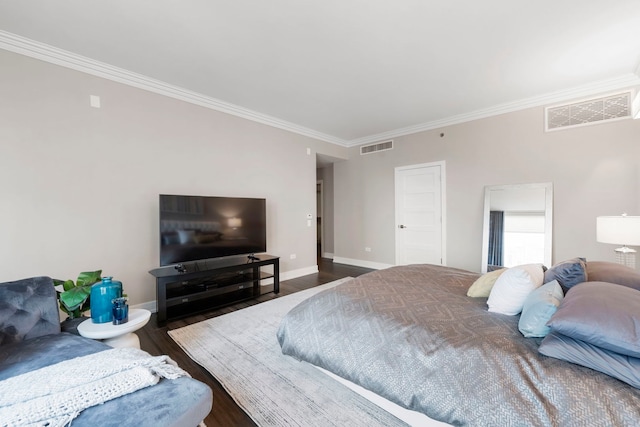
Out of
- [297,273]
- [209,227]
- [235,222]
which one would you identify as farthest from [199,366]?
[297,273]

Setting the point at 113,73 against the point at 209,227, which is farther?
the point at 209,227

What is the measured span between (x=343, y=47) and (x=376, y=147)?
320 centimetres

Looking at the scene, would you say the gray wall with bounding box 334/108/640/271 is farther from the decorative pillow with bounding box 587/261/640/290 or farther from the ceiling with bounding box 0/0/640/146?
the decorative pillow with bounding box 587/261/640/290

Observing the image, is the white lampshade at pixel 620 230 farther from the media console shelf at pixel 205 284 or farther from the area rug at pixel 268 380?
the media console shelf at pixel 205 284

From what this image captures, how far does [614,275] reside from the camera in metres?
1.65

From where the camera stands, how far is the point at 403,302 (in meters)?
1.81

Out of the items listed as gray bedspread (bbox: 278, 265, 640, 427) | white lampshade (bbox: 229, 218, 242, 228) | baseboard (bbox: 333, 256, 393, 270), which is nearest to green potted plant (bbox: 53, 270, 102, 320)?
gray bedspread (bbox: 278, 265, 640, 427)

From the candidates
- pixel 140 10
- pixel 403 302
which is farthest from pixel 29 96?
pixel 403 302

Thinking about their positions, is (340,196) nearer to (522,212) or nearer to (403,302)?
(522,212)

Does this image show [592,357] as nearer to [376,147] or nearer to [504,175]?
[504,175]

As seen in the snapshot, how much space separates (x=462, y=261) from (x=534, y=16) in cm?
346

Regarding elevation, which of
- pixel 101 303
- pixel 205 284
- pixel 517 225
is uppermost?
pixel 517 225

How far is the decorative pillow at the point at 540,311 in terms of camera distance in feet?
4.20

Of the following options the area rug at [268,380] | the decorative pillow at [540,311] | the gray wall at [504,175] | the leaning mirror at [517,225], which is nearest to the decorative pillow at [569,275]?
the decorative pillow at [540,311]
